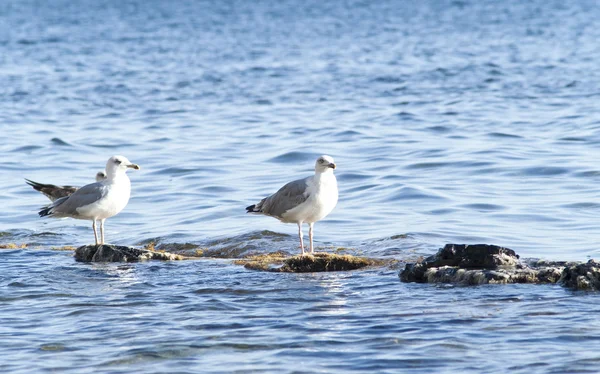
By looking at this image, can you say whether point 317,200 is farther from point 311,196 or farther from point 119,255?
point 119,255

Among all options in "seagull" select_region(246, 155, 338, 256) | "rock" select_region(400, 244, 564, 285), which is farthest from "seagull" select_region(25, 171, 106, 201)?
"rock" select_region(400, 244, 564, 285)

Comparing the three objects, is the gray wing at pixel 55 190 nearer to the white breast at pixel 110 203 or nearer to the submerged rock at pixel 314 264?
the white breast at pixel 110 203

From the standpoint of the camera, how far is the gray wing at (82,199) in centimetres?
1125

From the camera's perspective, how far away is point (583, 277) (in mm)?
8695

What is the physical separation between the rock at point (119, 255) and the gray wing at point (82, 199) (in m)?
0.56

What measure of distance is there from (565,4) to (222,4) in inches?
Answer: 851

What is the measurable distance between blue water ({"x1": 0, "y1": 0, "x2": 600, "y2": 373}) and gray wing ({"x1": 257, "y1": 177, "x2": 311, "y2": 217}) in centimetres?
78

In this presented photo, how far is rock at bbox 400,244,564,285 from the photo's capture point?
9117 mm

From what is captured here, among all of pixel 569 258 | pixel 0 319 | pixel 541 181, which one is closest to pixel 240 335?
pixel 0 319

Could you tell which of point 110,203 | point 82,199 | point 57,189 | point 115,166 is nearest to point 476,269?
→ point 110,203

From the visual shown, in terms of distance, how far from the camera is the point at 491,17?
51.9 metres

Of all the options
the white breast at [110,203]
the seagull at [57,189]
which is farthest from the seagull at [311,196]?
the seagull at [57,189]

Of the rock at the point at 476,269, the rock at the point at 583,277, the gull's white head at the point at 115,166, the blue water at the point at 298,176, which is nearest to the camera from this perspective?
the blue water at the point at 298,176

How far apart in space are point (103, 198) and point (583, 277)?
511cm
